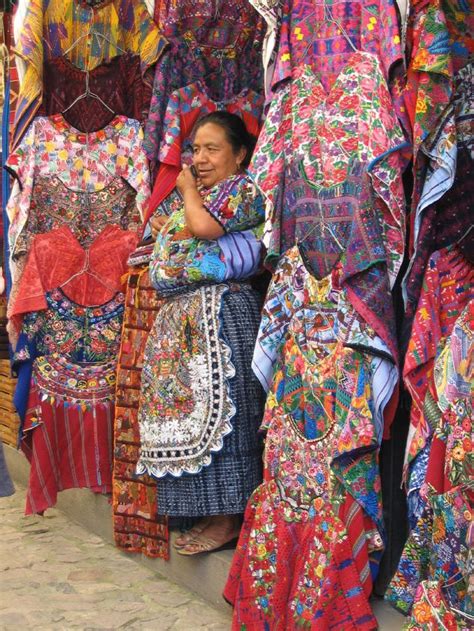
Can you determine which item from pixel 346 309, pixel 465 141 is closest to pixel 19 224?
pixel 346 309

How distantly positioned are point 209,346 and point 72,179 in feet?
5.23

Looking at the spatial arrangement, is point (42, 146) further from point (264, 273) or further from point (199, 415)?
point (199, 415)

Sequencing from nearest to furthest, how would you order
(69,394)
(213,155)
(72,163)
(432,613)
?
1. (432,613)
2. (213,155)
3. (69,394)
4. (72,163)

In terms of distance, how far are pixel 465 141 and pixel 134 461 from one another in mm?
2223

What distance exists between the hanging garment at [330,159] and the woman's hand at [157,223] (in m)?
0.75

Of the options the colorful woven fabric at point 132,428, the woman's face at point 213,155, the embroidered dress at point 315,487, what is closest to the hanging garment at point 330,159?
the embroidered dress at point 315,487

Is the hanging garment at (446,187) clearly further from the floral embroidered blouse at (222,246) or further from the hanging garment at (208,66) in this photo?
the hanging garment at (208,66)

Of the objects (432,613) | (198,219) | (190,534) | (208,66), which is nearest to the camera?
(432,613)

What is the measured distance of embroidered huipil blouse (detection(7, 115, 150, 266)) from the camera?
5.07m

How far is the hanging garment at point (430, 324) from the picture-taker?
3229 millimetres

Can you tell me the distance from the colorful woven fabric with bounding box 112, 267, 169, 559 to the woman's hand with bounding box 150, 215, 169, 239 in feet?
0.67

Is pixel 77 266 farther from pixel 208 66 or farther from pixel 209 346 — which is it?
pixel 209 346

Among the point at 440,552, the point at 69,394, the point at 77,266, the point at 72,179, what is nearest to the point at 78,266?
the point at 77,266

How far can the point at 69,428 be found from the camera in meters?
5.02
